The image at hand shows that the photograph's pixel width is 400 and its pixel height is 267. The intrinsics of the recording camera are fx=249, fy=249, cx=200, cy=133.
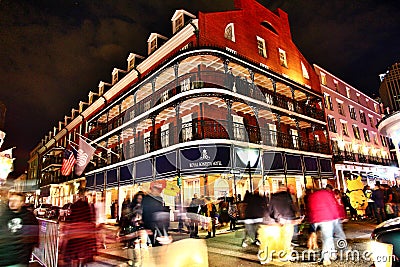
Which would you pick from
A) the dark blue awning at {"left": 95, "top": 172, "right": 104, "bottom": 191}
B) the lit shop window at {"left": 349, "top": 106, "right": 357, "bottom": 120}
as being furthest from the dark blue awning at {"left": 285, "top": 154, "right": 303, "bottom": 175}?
the dark blue awning at {"left": 95, "top": 172, "right": 104, "bottom": 191}

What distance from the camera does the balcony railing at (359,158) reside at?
24766mm

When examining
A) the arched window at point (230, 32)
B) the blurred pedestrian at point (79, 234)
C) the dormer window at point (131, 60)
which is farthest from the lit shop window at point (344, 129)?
the blurred pedestrian at point (79, 234)

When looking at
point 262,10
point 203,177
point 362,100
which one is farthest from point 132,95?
point 362,100

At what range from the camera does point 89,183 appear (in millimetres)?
26922

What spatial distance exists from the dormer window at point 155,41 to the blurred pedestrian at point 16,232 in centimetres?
1848

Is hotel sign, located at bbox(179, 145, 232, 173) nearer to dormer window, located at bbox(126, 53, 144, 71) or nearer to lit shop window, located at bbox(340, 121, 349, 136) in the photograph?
dormer window, located at bbox(126, 53, 144, 71)

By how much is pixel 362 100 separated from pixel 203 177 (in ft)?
97.8

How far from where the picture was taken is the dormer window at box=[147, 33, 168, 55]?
21.0m

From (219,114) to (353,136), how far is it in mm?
20988

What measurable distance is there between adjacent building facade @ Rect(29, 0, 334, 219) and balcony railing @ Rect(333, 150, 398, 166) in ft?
7.62

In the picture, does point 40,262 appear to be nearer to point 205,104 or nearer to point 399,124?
point 205,104

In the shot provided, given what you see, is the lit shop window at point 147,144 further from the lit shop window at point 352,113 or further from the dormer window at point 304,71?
the lit shop window at point 352,113

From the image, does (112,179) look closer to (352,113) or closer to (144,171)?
(144,171)

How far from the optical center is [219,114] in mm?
17516
